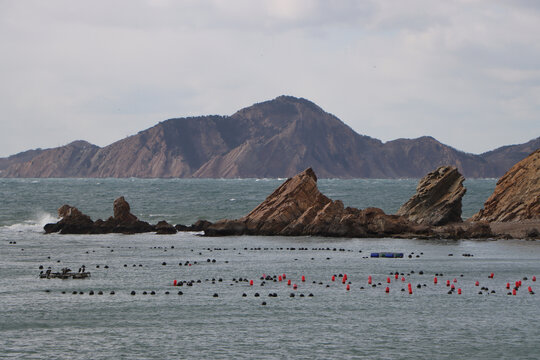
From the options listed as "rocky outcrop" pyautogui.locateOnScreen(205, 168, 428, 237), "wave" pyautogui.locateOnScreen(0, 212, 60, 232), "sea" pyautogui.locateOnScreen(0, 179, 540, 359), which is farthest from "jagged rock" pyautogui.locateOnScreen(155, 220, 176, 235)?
"wave" pyautogui.locateOnScreen(0, 212, 60, 232)

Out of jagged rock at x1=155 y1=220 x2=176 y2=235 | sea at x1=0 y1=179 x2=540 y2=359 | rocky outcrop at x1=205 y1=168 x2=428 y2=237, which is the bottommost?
sea at x1=0 y1=179 x2=540 y2=359

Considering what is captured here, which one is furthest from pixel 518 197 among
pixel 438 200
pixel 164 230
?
pixel 164 230

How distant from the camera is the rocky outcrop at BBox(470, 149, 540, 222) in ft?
318

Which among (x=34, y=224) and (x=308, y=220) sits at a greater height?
(x=308, y=220)

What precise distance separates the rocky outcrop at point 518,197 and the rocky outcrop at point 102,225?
41.6 meters

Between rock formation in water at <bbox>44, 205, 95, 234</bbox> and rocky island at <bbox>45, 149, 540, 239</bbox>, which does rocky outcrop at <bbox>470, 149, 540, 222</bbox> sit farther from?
rock formation in water at <bbox>44, 205, 95, 234</bbox>

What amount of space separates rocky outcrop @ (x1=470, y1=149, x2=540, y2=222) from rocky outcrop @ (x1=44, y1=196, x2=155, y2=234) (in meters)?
41.6

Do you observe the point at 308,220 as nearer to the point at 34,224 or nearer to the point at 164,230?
the point at 164,230

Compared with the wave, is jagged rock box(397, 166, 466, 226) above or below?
above

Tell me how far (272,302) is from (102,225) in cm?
5710

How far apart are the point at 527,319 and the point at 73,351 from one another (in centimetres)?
2173

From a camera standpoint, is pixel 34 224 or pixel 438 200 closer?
pixel 438 200

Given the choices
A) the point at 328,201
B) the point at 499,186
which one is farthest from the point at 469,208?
the point at 328,201

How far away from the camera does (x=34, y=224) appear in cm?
11425
